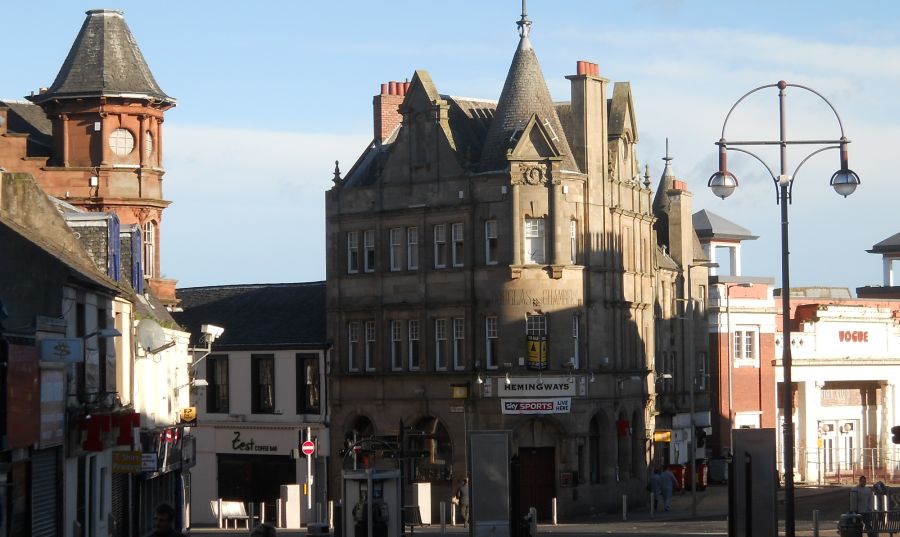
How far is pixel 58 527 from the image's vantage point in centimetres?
3391

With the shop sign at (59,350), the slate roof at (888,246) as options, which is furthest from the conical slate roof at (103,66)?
the slate roof at (888,246)

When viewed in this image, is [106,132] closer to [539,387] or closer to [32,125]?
[32,125]

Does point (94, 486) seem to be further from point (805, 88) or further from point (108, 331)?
point (805, 88)

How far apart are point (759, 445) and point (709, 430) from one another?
4808 cm

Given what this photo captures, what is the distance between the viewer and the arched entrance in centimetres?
5978

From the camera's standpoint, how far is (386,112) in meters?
69.0

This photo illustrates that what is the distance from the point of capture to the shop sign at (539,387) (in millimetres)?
59625

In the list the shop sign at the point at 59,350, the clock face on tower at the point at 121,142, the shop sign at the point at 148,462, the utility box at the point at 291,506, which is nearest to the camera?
the shop sign at the point at 59,350

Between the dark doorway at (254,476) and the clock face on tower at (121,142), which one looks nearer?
the clock face on tower at (121,142)

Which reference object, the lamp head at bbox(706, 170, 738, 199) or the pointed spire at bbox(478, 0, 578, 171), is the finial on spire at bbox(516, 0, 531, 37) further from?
the lamp head at bbox(706, 170, 738, 199)

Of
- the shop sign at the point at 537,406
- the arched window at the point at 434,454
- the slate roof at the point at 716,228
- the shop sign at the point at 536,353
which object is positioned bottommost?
the arched window at the point at 434,454

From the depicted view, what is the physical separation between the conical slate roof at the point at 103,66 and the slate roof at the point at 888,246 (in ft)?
183

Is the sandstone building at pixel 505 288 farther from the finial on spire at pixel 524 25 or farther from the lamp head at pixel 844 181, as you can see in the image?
the lamp head at pixel 844 181

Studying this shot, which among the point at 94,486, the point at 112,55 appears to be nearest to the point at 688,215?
the point at 112,55
